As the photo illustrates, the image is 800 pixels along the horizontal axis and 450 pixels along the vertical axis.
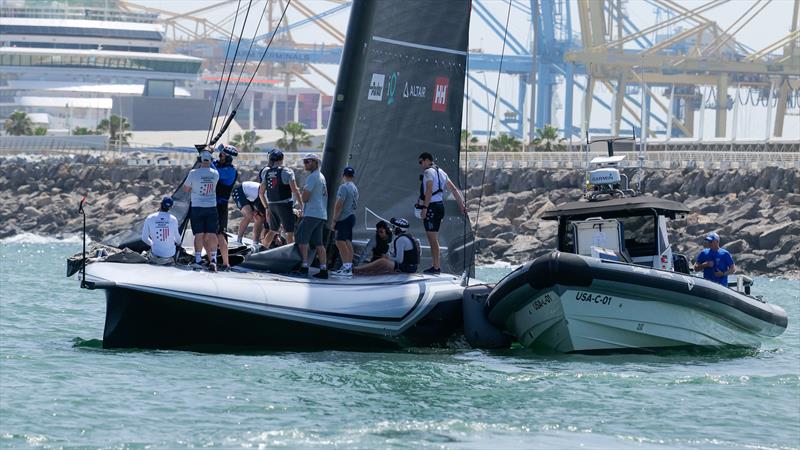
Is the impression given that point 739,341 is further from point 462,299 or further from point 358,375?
point 358,375

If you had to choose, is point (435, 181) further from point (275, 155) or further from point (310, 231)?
point (275, 155)

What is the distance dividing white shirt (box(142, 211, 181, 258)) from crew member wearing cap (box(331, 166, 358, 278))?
5.26 feet

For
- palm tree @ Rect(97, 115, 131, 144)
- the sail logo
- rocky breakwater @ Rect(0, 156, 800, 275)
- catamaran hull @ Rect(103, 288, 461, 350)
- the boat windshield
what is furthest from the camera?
palm tree @ Rect(97, 115, 131, 144)

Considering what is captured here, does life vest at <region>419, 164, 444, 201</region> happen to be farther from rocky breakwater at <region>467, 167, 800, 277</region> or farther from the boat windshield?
rocky breakwater at <region>467, 167, 800, 277</region>

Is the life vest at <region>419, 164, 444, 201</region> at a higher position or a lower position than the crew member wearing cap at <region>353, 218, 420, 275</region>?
higher

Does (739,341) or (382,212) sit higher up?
(382,212)

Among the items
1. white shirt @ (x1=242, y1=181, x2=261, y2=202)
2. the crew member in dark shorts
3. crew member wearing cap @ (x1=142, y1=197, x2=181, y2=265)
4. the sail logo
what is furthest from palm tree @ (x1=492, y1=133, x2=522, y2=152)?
crew member wearing cap @ (x1=142, y1=197, x2=181, y2=265)

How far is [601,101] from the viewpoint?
14000 cm

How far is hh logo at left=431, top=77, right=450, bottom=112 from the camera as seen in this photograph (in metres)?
16.8

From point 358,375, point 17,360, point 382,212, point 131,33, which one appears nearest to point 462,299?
point 382,212

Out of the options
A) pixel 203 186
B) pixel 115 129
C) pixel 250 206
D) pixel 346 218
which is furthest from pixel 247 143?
pixel 203 186

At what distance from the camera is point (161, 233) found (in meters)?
15.1

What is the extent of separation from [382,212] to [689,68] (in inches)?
3387

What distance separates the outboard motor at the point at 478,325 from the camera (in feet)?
50.8
